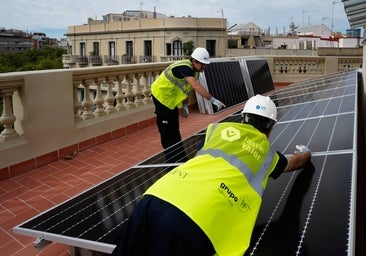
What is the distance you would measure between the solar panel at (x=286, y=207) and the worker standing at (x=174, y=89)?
1.39 m

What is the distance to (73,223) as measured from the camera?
99.3 inches

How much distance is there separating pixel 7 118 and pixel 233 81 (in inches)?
275

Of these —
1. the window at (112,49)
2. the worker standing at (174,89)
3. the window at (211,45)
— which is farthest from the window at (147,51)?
the worker standing at (174,89)

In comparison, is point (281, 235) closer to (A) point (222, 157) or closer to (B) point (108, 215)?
(A) point (222, 157)

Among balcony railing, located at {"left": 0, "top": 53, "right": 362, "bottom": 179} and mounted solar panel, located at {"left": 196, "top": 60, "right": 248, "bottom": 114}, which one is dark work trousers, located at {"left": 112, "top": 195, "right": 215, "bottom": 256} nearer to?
balcony railing, located at {"left": 0, "top": 53, "right": 362, "bottom": 179}

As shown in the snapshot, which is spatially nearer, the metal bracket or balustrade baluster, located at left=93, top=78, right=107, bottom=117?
the metal bracket

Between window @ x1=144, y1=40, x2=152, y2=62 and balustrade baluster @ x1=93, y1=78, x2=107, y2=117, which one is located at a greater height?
window @ x1=144, y1=40, x2=152, y2=62

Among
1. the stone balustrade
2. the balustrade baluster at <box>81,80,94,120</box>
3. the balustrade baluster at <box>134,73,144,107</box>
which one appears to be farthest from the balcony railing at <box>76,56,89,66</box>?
the balustrade baluster at <box>81,80,94,120</box>

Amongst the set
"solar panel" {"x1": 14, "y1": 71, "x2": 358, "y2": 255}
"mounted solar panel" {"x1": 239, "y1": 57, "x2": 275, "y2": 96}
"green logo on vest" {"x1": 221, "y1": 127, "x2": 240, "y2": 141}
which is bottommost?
"solar panel" {"x1": 14, "y1": 71, "x2": 358, "y2": 255}

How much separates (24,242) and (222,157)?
233 centimetres

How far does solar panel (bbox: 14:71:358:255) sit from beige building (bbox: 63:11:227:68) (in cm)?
5051

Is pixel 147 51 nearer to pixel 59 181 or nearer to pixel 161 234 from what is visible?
pixel 59 181

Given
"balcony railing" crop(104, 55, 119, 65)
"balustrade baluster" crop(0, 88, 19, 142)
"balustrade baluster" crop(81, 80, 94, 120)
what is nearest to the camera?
"balustrade baluster" crop(0, 88, 19, 142)

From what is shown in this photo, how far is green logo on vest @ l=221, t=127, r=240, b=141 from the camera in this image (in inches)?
85.0
